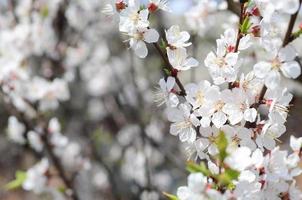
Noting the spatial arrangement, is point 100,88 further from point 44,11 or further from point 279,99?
point 279,99

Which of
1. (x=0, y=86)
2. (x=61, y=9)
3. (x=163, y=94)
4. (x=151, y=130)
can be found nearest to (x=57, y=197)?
(x=0, y=86)

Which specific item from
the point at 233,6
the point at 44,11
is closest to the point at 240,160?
the point at 233,6

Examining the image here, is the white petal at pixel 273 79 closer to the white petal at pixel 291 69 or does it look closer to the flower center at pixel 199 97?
the white petal at pixel 291 69

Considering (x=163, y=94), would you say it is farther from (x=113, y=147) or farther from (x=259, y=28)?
(x=113, y=147)

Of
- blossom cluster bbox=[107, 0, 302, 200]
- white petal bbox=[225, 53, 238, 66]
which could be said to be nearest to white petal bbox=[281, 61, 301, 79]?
blossom cluster bbox=[107, 0, 302, 200]

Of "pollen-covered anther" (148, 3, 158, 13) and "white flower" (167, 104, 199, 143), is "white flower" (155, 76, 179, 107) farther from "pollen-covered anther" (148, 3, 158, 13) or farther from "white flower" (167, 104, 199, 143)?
"pollen-covered anther" (148, 3, 158, 13)
